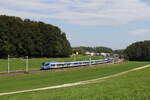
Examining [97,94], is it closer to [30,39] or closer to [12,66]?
[12,66]

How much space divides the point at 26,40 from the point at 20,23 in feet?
21.5

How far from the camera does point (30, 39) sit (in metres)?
109

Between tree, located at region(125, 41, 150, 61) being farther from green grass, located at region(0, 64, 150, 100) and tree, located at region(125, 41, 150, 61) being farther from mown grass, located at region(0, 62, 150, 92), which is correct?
green grass, located at region(0, 64, 150, 100)

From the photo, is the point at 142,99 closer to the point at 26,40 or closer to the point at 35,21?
the point at 26,40

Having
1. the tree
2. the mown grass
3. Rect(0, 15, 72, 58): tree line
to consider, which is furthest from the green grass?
the tree

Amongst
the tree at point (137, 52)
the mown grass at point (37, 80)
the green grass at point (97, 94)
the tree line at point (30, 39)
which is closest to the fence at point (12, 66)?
the mown grass at point (37, 80)

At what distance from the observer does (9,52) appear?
96688 millimetres

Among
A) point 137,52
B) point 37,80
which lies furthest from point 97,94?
point 137,52

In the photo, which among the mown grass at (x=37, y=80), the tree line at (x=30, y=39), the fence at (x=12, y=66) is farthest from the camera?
the tree line at (x=30, y=39)

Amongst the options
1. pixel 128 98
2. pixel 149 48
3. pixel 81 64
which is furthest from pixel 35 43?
pixel 128 98

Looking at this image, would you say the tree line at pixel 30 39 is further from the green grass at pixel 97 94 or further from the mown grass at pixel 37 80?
the green grass at pixel 97 94

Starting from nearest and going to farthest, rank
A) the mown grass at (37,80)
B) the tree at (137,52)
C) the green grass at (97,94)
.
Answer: the green grass at (97,94) < the mown grass at (37,80) < the tree at (137,52)

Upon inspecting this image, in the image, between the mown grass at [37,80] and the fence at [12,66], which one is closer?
the mown grass at [37,80]

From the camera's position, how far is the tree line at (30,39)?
98.8 meters
